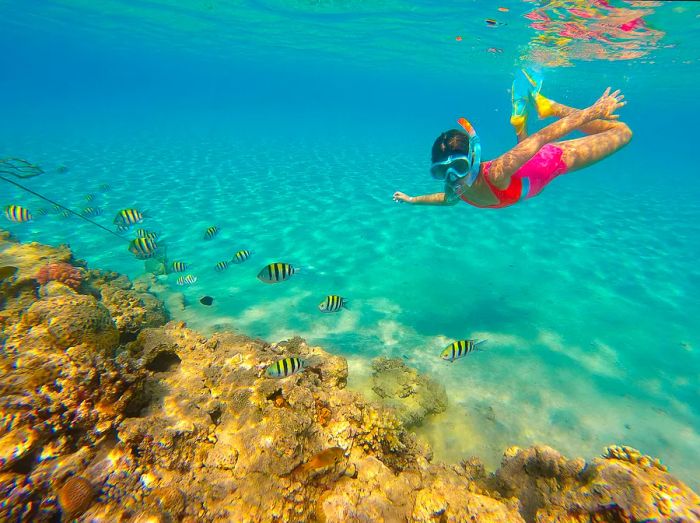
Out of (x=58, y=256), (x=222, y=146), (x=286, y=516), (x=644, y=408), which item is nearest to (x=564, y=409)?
(x=644, y=408)

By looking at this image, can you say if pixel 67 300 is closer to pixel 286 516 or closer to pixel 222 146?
pixel 286 516

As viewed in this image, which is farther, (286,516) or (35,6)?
(35,6)

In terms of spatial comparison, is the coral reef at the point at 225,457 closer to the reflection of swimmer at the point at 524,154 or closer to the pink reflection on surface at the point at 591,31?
the reflection of swimmer at the point at 524,154

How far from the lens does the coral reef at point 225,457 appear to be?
6.80ft

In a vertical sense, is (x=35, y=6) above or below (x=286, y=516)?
above

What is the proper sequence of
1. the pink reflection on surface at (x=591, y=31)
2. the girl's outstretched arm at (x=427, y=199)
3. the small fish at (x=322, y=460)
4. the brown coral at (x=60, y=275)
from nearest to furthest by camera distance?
the small fish at (x=322, y=460) → the girl's outstretched arm at (x=427, y=199) → the brown coral at (x=60, y=275) → the pink reflection on surface at (x=591, y=31)

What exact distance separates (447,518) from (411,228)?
1205 centimetres

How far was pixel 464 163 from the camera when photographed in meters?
3.38

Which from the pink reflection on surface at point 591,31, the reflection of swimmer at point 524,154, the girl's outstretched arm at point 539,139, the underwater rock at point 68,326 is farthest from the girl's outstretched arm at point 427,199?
the pink reflection on surface at point 591,31

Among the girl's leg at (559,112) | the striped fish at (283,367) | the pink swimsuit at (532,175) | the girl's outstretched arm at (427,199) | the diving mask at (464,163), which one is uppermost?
the girl's leg at (559,112)

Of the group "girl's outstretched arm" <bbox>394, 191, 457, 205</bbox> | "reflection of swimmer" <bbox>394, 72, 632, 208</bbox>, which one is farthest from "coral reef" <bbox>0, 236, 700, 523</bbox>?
"girl's outstretched arm" <bbox>394, 191, 457, 205</bbox>

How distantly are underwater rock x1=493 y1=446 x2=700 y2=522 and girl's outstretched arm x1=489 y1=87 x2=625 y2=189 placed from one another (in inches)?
118

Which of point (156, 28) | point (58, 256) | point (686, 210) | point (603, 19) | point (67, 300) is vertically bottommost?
point (686, 210)

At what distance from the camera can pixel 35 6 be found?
3095cm
